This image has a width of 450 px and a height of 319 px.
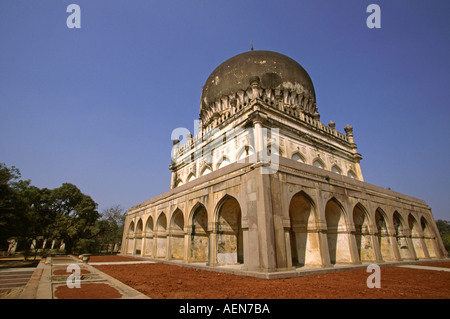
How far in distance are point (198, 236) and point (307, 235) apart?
5429mm

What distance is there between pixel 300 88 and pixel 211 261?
15609 mm

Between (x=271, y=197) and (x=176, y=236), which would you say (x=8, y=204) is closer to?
(x=176, y=236)

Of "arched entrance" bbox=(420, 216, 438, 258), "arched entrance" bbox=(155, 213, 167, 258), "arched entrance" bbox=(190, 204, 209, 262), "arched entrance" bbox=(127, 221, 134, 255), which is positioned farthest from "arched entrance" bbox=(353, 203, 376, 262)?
"arched entrance" bbox=(127, 221, 134, 255)

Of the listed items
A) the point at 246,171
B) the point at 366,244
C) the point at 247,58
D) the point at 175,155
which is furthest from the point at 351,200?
the point at 175,155

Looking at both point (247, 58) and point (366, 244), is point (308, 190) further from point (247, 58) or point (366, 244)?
point (247, 58)

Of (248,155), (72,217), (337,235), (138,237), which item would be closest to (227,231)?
(248,155)

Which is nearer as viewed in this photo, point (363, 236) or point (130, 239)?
point (363, 236)

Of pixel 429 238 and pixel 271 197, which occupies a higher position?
pixel 271 197

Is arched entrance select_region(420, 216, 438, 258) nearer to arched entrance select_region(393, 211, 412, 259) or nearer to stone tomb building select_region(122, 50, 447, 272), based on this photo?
stone tomb building select_region(122, 50, 447, 272)

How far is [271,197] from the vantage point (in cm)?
855

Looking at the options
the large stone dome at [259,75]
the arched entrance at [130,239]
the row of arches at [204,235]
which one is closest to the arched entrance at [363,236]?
the row of arches at [204,235]

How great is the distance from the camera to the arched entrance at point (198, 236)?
1197 centimetres

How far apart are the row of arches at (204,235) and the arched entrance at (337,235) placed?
4402 millimetres

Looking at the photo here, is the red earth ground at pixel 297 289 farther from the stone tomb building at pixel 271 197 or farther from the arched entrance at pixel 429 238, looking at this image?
the arched entrance at pixel 429 238
